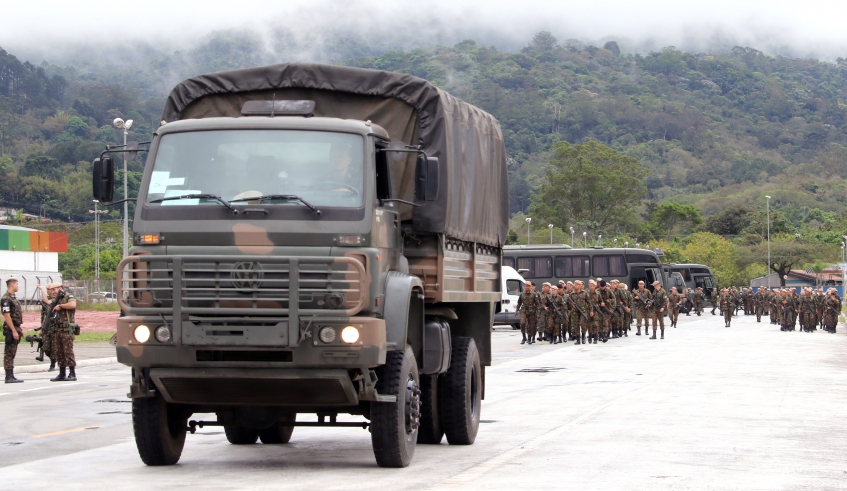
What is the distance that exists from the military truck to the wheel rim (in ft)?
0.04

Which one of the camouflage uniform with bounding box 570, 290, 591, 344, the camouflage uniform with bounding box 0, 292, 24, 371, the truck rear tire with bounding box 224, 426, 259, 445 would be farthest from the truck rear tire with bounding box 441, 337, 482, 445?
the camouflage uniform with bounding box 570, 290, 591, 344

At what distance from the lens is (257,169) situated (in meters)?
8.80

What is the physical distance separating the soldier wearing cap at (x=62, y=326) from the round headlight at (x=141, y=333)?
11714mm

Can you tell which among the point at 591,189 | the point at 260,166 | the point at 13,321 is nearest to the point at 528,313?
the point at 13,321

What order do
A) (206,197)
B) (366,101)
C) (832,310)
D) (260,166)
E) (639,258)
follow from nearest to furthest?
(206,197), (260,166), (366,101), (832,310), (639,258)

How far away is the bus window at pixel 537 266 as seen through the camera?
5641cm

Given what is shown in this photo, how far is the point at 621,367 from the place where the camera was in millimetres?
23359

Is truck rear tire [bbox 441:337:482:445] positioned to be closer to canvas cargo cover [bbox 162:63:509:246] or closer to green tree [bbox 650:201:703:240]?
canvas cargo cover [bbox 162:63:509:246]

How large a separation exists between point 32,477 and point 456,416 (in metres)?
3.70

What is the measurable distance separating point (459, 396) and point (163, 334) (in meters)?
3.26

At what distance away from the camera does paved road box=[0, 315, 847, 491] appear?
875 cm

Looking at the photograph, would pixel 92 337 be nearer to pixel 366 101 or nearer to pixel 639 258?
pixel 366 101

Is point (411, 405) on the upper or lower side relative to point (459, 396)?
upper

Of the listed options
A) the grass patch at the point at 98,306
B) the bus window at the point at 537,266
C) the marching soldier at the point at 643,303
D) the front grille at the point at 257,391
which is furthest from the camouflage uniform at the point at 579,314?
the front grille at the point at 257,391
